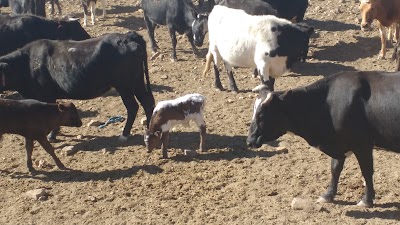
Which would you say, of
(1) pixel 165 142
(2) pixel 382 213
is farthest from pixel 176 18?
(2) pixel 382 213

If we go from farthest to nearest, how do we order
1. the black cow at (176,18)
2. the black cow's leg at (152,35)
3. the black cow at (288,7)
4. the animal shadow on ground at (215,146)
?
1. the black cow at (288,7)
2. the black cow's leg at (152,35)
3. the black cow at (176,18)
4. the animal shadow on ground at (215,146)

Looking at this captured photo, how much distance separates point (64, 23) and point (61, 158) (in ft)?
15.2

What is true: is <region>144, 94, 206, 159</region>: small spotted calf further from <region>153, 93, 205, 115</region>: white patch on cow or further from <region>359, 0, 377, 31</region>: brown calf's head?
<region>359, 0, 377, 31</region>: brown calf's head

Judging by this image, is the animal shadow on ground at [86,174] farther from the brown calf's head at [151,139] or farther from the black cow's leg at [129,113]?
the black cow's leg at [129,113]

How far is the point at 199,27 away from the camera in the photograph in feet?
45.6

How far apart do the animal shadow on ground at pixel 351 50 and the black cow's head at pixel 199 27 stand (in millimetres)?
2605

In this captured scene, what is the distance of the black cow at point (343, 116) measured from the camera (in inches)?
281

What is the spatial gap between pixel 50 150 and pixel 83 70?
151 centimetres

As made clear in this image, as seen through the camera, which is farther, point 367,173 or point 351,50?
point 351,50

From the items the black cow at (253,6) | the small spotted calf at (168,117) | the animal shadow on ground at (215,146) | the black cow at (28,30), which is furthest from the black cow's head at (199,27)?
the small spotted calf at (168,117)

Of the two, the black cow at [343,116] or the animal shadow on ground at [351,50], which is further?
the animal shadow on ground at [351,50]

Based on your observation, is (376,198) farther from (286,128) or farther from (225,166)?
(225,166)

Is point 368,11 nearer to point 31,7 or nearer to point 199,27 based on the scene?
point 199,27

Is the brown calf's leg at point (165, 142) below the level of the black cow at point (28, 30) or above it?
below
